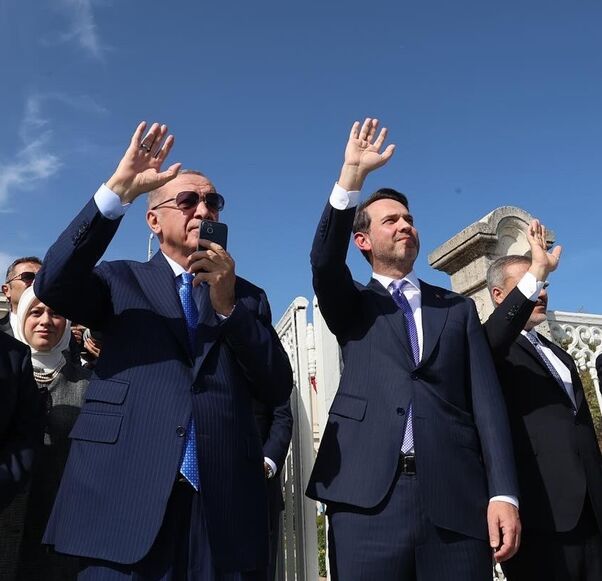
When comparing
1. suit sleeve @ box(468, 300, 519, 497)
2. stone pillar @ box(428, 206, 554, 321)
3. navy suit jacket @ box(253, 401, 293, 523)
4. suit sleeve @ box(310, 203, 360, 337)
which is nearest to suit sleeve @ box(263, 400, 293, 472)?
navy suit jacket @ box(253, 401, 293, 523)

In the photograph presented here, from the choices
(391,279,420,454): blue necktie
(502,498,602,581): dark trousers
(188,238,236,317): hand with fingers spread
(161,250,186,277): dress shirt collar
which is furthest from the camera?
(502,498,602,581): dark trousers

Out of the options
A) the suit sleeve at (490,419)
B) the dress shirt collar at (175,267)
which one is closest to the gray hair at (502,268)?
the suit sleeve at (490,419)

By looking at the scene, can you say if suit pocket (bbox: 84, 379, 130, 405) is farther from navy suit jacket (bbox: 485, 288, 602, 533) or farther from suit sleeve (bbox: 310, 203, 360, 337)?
navy suit jacket (bbox: 485, 288, 602, 533)

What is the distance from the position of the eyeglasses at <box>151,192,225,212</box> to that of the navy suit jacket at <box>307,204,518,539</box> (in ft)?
1.48

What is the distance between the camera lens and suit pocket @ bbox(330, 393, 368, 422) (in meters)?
2.67

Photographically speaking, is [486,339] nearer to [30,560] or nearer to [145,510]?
[145,510]

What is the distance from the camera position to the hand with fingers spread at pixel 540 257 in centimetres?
320

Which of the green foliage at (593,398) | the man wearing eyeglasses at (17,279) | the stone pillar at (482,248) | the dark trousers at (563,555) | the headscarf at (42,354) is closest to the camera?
the dark trousers at (563,555)

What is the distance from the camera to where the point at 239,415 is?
221 centimetres

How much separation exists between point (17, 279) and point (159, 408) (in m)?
2.21

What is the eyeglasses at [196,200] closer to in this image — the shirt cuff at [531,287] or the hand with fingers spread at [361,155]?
the hand with fingers spread at [361,155]

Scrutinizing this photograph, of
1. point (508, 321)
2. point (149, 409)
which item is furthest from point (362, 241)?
point (149, 409)

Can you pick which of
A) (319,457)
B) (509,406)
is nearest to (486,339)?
(509,406)

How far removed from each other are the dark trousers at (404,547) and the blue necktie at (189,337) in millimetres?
774
